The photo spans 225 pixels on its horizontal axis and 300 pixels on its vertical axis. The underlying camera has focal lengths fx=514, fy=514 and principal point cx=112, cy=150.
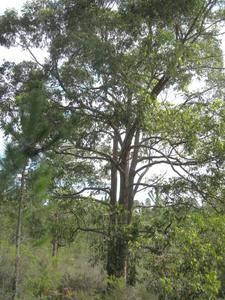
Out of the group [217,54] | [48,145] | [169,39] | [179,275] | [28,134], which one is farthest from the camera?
[217,54]

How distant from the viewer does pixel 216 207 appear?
11891 millimetres

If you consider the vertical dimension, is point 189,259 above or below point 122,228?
below

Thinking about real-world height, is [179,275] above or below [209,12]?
below

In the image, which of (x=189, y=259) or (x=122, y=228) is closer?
(x=189, y=259)

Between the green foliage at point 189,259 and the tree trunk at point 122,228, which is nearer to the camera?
the green foliage at point 189,259

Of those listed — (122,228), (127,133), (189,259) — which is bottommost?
(189,259)

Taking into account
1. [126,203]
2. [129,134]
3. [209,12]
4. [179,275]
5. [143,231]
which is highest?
[209,12]

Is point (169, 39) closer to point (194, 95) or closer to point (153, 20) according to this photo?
point (153, 20)

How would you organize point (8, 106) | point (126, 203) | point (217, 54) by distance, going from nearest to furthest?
1. point (8, 106)
2. point (126, 203)
3. point (217, 54)

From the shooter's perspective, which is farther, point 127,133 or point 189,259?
point 127,133

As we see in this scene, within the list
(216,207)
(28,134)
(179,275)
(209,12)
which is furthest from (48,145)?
(209,12)

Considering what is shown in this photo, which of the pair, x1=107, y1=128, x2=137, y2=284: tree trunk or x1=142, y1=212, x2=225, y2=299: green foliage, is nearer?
x1=142, y1=212, x2=225, y2=299: green foliage

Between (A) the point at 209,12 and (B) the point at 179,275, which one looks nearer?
(B) the point at 179,275

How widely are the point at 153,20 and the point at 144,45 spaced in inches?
24.4
